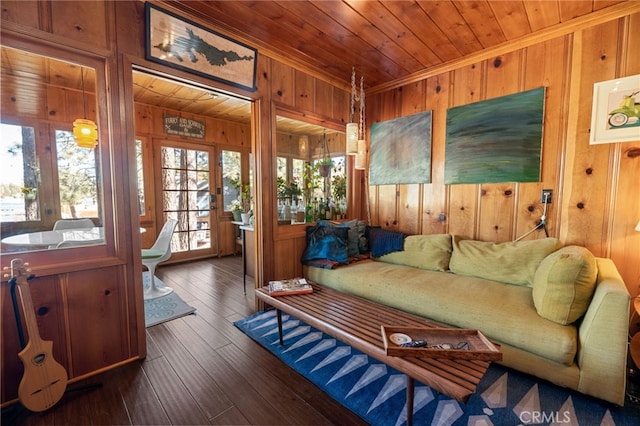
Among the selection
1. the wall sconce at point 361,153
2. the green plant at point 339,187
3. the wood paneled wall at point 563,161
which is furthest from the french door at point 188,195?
the wood paneled wall at point 563,161

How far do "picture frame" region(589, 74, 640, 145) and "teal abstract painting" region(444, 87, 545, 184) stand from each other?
12.7 inches

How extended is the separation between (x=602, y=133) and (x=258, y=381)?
303 cm

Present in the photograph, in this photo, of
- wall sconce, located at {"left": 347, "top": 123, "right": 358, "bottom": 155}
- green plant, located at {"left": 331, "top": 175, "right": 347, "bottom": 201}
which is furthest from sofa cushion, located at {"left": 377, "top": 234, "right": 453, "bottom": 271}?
wall sconce, located at {"left": 347, "top": 123, "right": 358, "bottom": 155}

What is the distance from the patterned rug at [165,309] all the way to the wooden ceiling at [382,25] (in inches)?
103

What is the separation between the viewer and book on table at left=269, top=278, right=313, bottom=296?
2.07 m

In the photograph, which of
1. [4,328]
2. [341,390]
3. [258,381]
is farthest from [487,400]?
[4,328]

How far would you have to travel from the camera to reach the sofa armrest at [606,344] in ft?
4.42

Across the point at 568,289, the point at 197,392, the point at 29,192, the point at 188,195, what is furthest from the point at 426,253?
the point at 188,195

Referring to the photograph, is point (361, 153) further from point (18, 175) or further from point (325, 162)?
point (18, 175)

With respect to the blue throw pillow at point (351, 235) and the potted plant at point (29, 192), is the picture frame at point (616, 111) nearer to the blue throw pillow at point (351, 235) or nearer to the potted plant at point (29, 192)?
the blue throw pillow at point (351, 235)

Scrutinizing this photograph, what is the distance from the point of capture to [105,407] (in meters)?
1.46

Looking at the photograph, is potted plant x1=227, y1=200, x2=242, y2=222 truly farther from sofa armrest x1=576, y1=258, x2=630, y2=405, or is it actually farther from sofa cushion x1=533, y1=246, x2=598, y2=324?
sofa armrest x1=576, y1=258, x2=630, y2=405

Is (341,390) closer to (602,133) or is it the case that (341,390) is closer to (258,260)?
(258,260)

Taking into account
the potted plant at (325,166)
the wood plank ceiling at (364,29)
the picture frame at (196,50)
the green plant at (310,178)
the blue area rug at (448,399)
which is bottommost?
the blue area rug at (448,399)
